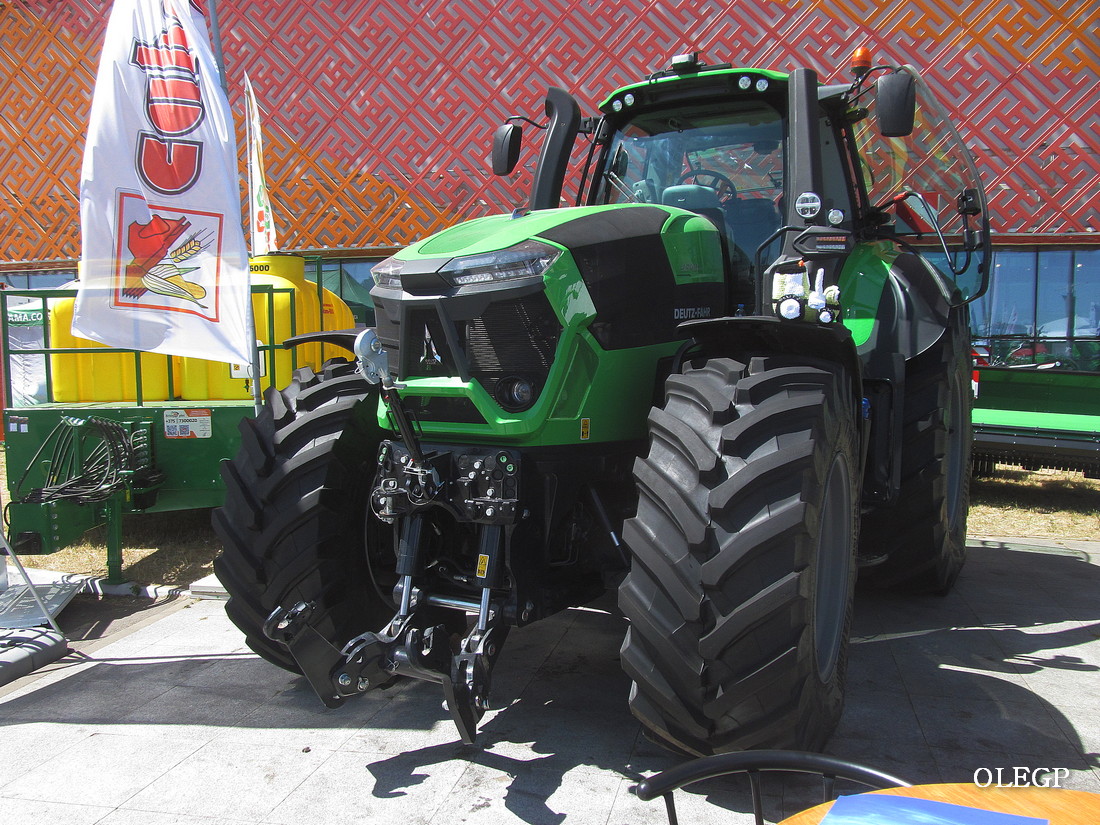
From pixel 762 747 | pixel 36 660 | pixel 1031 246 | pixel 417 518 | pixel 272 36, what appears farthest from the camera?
pixel 272 36

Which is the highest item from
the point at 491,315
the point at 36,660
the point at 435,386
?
the point at 491,315

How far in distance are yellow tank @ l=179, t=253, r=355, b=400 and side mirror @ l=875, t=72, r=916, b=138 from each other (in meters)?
3.81

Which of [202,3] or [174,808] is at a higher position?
[202,3]

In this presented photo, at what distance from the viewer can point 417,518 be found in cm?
289

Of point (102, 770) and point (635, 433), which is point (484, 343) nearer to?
point (635, 433)

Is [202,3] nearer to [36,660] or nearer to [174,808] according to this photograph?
[36,660]

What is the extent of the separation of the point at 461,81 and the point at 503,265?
7.47 metres

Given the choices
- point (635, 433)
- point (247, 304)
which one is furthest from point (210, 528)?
point (635, 433)

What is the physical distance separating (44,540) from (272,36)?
693cm

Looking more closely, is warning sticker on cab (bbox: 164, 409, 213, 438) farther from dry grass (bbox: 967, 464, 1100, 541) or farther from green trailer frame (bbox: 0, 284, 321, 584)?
dry grass (bbox: 967, 464, 1100, 541)

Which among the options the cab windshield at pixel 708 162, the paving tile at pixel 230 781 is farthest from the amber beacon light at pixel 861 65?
the paving tile at pixel 230 781

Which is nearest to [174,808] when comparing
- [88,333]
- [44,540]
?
[88,333]

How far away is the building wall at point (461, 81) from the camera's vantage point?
814 cm

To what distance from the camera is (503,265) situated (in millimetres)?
2707
